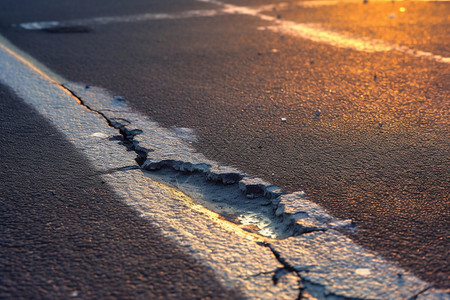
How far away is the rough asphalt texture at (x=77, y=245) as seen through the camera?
2303mm

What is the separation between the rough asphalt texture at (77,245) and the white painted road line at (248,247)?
0.10 meters

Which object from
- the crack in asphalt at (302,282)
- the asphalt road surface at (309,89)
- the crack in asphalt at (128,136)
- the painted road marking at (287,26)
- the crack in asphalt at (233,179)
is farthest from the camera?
the painted road marking at (287,26)

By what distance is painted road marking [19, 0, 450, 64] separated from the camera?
21.1 ft

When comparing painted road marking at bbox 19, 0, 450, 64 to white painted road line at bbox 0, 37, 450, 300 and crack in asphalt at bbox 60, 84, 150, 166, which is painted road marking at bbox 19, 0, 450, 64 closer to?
crack in asphalt at bbox 60, 84, 150, 166

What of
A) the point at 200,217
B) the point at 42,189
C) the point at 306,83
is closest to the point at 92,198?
the point at 42,189

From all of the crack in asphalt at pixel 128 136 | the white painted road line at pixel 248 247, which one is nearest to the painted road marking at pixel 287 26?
the crack in asphalt at pixel 128 136

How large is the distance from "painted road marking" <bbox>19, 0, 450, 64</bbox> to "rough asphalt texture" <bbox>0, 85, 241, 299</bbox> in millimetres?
4302

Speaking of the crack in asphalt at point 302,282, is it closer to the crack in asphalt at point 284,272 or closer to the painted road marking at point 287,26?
the crack in asphalt at point 284,272

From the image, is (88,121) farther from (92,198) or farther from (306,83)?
(306,83)

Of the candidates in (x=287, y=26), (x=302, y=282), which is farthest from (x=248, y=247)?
(x=287, y=26)

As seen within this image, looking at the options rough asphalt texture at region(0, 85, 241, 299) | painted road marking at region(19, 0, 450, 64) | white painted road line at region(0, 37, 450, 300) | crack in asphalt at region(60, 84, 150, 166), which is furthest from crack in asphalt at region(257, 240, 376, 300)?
painted road marking at region(19, 0, 450, 64)

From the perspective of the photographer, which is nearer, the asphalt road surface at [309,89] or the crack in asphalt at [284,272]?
the crack in asphalt at [284,272]

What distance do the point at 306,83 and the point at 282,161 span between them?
1909mm

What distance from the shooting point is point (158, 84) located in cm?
525
